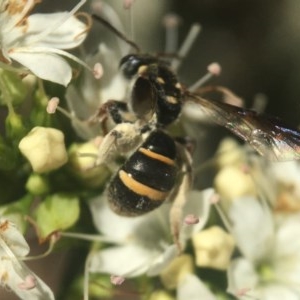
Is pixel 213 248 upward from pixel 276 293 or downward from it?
upward

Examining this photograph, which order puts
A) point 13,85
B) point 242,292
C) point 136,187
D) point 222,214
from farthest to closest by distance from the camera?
point 222,214
point 242,292
point 13,85
point 136,187

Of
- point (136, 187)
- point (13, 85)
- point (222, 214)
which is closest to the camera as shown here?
point (136, 187)

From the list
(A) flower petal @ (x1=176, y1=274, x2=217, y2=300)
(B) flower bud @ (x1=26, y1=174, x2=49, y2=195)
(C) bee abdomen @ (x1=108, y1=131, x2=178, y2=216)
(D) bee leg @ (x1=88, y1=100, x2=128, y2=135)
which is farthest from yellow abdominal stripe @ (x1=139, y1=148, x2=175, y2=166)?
(A) flower petal @ (x1=176, y1=274, x2=217, y2=300)

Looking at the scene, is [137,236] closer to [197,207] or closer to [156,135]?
[197,207]

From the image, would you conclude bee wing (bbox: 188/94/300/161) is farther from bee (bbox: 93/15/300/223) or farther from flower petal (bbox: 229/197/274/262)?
flower petal (bbox: 229/197/274/262)

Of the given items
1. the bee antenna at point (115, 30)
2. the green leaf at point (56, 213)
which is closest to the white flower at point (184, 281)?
the green leaf at point (56, 213)

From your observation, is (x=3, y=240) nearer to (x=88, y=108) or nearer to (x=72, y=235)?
(x=72, y=235)

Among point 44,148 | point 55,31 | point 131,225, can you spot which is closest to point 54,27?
point 55,31
